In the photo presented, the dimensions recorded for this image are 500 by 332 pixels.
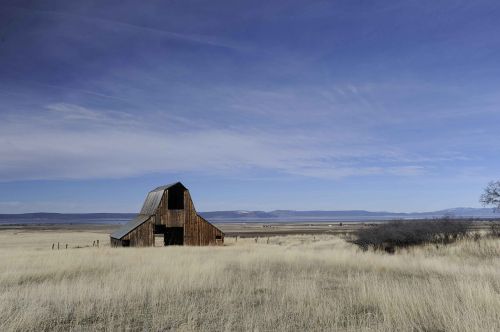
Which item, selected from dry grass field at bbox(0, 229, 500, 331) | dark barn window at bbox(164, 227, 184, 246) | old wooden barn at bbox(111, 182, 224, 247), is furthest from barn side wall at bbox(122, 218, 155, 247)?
dry grass field at bbox(0, 229, 500, 331)

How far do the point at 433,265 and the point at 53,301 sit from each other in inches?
544

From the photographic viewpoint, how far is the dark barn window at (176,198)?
4506 cm

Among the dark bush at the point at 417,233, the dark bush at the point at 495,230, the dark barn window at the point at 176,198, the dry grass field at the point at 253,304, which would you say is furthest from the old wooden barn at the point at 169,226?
the dry grass field at the point at 253,304

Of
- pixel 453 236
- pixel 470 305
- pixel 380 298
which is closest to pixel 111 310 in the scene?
pixel 380 298

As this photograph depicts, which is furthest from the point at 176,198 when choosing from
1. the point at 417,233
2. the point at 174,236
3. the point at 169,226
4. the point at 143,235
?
the point at 417,233

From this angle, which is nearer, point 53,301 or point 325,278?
point 53,301

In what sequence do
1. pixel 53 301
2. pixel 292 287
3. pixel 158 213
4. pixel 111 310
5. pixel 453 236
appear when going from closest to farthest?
pixel 111 310, pixel 53 301, pixel 292 287, pixel 453 236, pixel 158 213

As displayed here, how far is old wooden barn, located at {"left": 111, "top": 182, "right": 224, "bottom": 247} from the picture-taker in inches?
1670

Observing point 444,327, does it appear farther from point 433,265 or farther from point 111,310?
point 433,265

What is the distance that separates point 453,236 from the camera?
29.3m

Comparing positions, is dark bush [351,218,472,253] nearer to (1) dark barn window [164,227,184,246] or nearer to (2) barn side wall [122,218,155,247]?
(1) dark barn window [164,227,184,246]

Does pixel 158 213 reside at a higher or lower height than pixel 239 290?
higher

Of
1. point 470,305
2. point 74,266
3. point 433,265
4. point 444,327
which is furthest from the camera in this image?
point 74,266

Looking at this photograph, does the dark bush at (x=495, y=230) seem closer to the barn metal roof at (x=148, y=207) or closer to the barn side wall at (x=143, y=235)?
the barn metal roof at (x=148, y=207)
